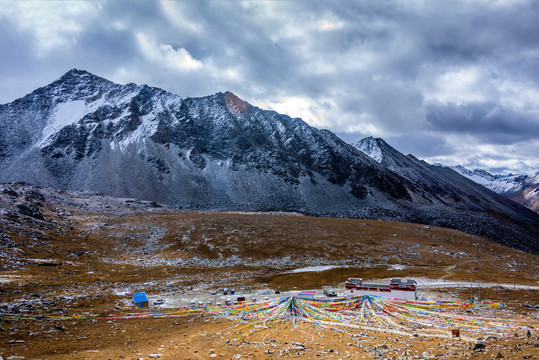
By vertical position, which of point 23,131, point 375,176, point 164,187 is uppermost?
point 23,131

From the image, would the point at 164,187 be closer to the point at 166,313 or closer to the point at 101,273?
the point at 101,273

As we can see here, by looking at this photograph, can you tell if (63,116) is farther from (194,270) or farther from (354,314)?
(354,314)

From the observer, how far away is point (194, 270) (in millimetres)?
46406

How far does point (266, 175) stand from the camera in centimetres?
15425

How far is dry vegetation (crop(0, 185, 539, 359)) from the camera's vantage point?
16.9 meters

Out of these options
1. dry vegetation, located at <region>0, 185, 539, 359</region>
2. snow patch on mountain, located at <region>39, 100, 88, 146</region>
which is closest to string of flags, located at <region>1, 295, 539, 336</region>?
dry vegetation, located at <region>0, 185, 539, 359</region>

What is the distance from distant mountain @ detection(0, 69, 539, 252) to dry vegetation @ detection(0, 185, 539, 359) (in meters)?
40.6

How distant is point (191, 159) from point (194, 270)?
4374 inches

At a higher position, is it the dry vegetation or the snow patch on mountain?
the snow patch on mountain

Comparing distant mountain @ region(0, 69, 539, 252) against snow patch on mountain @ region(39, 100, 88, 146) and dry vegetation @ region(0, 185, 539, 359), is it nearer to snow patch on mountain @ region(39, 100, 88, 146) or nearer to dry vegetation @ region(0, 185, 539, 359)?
snow patch on mountain @ region(39, 100, 88, 146)

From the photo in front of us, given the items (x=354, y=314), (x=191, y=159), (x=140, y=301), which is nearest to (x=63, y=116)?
(x=191, y=159)

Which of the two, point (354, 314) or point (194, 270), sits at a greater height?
point (354, 314)

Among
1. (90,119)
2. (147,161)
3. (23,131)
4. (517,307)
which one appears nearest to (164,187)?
(147,161)

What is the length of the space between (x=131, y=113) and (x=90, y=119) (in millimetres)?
19124
